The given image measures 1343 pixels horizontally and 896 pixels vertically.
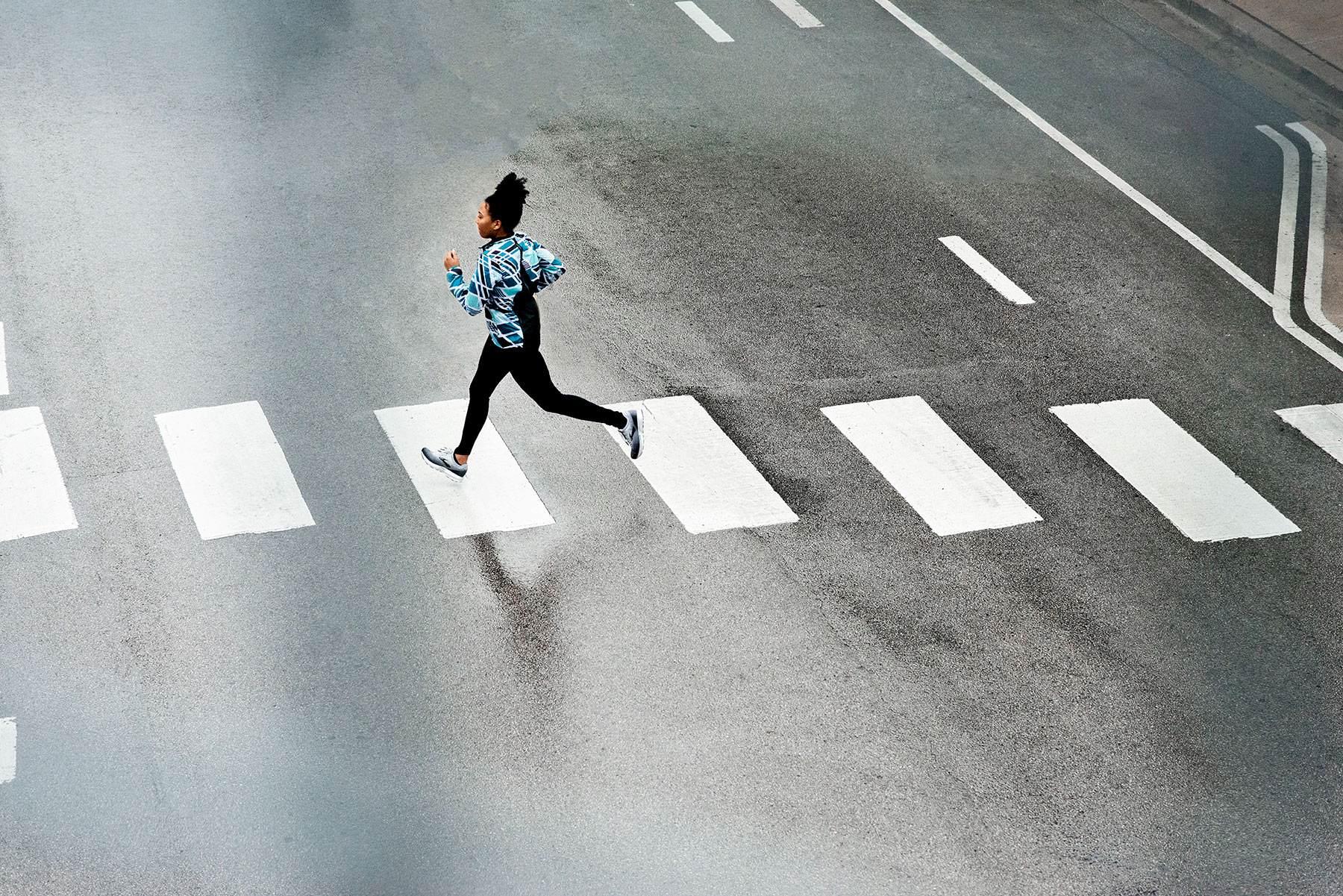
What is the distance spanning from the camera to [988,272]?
12383 mm

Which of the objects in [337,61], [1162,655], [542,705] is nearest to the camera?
[542,705]

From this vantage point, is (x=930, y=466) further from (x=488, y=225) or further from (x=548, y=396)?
(x=488, y=225)

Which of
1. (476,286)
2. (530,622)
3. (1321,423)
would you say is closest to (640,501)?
(530,622)

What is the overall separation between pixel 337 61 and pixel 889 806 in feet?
34.0

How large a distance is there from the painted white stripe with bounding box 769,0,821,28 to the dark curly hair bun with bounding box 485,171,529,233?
29.9ft

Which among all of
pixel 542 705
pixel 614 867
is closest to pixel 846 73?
pixel 542 705

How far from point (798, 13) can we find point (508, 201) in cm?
956

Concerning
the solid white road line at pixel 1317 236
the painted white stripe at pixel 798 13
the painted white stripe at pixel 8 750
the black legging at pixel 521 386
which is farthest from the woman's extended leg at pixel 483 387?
the painted white stripe at pixel 798 13

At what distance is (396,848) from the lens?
6812 millimetres

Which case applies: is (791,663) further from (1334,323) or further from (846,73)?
(846,73)

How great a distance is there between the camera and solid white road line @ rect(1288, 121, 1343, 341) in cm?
1246

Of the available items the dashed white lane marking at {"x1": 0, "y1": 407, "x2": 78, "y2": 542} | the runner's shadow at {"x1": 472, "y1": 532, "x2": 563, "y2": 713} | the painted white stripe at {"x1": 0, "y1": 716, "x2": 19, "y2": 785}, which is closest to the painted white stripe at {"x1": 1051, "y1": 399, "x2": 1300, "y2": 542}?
the runner's shadow at {"x1": 472, "y1": 532, "x2": 563, "y2": 713}

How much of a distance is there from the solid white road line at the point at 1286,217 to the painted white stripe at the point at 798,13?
4.82m

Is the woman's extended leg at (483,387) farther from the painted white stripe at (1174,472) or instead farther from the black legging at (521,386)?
the painted white stripe at (1174,472)
